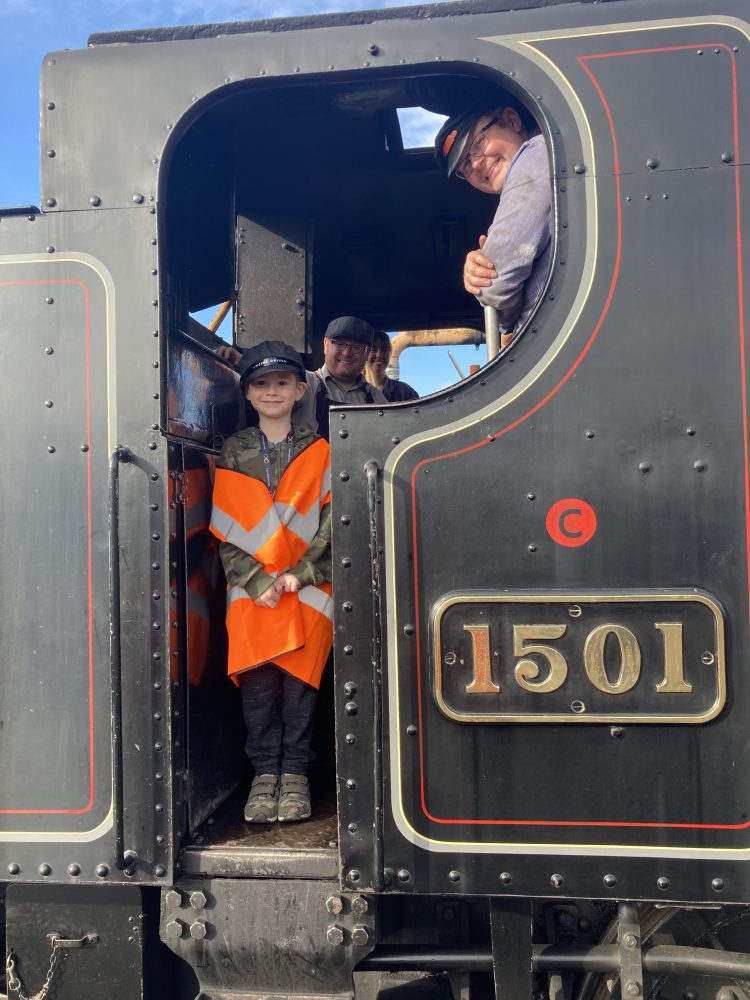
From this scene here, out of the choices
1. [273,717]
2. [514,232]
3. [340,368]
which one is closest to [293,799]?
[273,717]

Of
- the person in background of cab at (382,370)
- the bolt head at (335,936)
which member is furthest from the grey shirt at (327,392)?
the bolt head at (335,936)

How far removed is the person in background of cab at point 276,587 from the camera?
2150mm

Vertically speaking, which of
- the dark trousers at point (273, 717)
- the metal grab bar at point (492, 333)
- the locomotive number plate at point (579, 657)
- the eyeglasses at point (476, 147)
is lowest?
the dark trousers at point (273, 717)

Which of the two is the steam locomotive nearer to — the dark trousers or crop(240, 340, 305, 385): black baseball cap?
the dark trousers

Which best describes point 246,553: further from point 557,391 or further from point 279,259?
point 279,259

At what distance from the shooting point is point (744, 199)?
1.71 meters

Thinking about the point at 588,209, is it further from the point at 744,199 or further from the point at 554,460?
the point at 554,460

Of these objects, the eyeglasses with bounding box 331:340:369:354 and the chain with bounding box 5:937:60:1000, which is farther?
the eyeglasses with bounding box 331:340:369:354

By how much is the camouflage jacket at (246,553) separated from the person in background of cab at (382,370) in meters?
1.45

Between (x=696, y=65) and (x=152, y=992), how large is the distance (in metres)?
2.53

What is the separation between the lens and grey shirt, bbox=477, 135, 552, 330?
1.87m

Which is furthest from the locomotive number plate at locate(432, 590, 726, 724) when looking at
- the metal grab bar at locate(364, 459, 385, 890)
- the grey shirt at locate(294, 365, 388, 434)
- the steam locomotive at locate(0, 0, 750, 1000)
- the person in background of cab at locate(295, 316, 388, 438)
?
the person in background of cab at locate(295, 316, 388, 438)

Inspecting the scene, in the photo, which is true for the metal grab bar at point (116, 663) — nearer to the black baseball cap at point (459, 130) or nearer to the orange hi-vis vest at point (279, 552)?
the orange hi-vis vest at point (279, 552)

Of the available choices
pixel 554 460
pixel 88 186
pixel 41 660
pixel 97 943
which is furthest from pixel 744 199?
pixel 97 943
